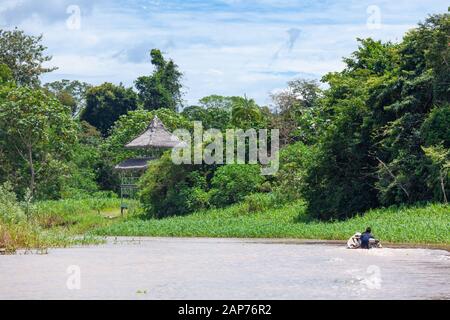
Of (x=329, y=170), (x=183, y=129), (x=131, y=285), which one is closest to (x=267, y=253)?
(x=131, y=285)

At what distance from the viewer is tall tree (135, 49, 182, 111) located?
8194 centimetres

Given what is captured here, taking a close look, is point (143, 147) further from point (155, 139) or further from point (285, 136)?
point (285, 136)

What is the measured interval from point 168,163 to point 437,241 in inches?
1019

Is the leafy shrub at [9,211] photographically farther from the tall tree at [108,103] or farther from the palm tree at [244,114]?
the tall tree at [108,103]

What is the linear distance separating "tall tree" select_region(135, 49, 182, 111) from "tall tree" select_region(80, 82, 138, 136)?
1435 millimetres

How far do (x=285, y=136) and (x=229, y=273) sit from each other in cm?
4007

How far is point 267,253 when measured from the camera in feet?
105

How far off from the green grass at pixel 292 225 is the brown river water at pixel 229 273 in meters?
2.39

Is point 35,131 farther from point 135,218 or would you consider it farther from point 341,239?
point 341,239

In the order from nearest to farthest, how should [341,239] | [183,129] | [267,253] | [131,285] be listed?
[131,285] → [267,253] → [341,239] → [183,129]

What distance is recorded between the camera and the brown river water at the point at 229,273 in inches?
826

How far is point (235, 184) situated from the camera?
172ft

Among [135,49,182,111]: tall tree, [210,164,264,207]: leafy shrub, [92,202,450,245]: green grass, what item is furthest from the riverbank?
[135,49,182,111]: tall tree

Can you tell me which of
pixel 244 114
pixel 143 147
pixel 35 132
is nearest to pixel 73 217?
pixel 35 132
